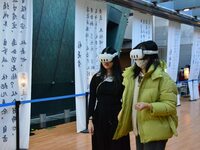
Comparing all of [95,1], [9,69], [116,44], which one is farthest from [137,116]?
[116,44]

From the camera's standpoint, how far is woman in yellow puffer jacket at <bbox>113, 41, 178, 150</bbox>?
214 centimetres

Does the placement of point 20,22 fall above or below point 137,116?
above

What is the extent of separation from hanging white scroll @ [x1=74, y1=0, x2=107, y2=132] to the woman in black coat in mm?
2834

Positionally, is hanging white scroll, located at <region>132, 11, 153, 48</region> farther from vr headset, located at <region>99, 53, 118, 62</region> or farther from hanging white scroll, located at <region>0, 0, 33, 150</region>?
vr headset, located at <region>99, 53, 118, 62</region>

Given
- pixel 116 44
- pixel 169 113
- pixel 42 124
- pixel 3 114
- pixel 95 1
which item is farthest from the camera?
pixel 116 44

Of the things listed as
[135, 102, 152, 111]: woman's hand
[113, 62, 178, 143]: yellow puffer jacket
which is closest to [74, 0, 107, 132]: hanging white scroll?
[113, 62, 178, 143]: yellow puffer jacket

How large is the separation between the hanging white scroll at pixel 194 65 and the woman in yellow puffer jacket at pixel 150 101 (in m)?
9.02

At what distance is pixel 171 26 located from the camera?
903 cm

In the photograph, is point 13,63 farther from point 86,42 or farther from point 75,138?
point 75,138

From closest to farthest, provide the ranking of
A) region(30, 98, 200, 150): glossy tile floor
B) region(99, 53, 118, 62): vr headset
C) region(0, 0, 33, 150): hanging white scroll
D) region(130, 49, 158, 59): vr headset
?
region(130, 49, 158, 59): vr headset, region(99, 53, 118, 62): vr headset, region(0, 0, 33, 150): hanging white scroll, region(30, 98, 200, 150): glossy tile floor

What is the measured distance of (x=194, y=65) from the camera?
11109 mm

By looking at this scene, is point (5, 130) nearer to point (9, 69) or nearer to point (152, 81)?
point (9, 69)

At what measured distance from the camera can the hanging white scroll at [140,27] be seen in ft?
24.8

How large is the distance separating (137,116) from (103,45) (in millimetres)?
4317
